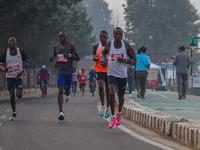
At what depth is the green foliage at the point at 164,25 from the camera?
93.8m

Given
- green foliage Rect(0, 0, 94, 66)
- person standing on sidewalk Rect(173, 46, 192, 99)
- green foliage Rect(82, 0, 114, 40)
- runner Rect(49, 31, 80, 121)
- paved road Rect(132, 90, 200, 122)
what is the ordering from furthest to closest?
green foliage Rect(82, 0, 114, 40) → green foliage Rect(0, 0, 94, 66) → person standing on sidewalk Rect(173, 46, 192, 99) → paved road Rect(132, 90, 200, 122) → runner Rect(49, 31, 80, 121)

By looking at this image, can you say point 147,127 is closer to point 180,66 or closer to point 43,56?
point 180,66

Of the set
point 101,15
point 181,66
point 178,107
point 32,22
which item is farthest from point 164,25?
point 178,107

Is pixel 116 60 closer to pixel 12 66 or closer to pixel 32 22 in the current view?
pixel 12 66

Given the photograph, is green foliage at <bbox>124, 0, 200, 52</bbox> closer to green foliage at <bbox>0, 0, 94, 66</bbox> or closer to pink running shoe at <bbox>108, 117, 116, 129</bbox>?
green foliage at <bbox>0, 0, 94, 66</bbox>

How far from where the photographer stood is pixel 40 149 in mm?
7641

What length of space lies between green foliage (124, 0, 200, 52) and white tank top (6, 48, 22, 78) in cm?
8107

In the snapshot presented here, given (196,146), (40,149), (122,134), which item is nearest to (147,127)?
(122,134)

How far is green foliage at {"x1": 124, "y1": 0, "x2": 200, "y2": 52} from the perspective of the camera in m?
93.8

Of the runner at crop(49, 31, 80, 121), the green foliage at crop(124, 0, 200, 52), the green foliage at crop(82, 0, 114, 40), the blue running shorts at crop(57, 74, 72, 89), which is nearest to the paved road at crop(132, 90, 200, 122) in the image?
the blue running shorts at crop(57, 74, 72, 89)

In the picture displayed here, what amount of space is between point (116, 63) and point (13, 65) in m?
3.11

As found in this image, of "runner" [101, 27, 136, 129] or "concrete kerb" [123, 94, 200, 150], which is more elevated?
"runner" [101, 27, 136, 129]

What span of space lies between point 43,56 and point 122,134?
33712mm

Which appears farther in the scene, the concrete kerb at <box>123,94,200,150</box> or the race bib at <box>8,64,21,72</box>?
the race bib at <box>8,64,21,72</box>
